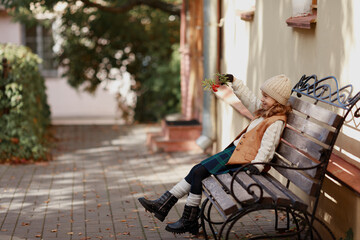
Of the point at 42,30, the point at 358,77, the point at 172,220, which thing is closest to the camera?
the point at 358,77

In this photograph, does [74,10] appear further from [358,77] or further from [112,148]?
[358,77]

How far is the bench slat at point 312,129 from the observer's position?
457 centimetres

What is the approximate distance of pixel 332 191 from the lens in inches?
203

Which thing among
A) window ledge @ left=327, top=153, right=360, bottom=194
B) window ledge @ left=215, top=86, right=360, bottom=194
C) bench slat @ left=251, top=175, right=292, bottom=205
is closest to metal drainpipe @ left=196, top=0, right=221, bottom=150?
bench slat @ left=251, top=175, right=292, bottom=205

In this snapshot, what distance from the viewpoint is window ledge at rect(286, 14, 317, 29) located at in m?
5.71

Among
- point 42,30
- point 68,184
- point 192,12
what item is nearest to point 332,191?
point 68,184

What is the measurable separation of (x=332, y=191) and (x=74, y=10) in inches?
443

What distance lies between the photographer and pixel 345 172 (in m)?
4.81

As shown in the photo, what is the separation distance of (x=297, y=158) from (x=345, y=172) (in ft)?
1.25

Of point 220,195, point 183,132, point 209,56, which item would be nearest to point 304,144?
point 220,195

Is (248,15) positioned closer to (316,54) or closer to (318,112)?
(316,54)

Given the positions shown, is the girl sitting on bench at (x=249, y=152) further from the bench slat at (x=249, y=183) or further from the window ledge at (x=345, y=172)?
the window ledge at (x=345, y=172)

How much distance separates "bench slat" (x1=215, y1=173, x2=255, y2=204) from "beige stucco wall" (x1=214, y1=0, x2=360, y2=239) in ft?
2.30

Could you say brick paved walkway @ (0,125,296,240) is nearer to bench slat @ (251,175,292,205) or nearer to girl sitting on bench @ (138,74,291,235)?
girl sitting on bench @ (138,74,291,235)
